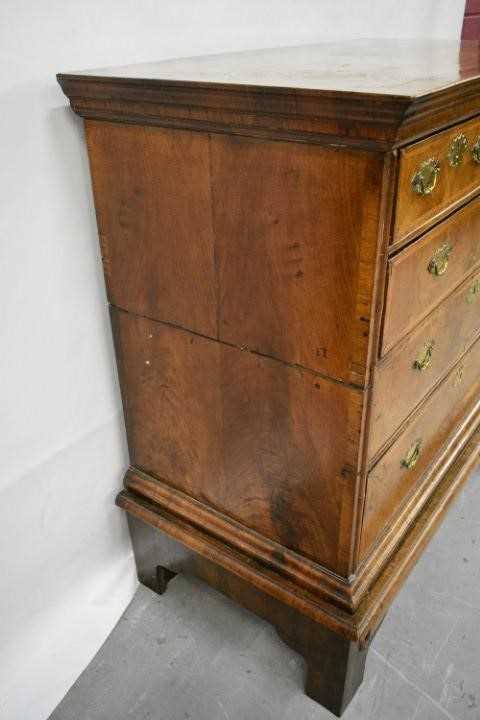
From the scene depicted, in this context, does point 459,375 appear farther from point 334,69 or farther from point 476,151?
point 334,69

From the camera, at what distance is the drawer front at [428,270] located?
0.87m

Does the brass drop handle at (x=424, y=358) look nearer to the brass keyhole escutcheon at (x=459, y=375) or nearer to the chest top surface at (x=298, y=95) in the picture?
the brass keyhole escutcheon at (x=459, y=375)

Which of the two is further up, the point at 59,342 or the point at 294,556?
the point at 59,342

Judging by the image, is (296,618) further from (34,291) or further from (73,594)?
(34,291)

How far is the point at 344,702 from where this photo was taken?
1208 mm

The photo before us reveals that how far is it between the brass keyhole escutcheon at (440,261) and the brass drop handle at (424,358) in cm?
14

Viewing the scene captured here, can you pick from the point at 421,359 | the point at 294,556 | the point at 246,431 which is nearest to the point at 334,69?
the point at 421,359

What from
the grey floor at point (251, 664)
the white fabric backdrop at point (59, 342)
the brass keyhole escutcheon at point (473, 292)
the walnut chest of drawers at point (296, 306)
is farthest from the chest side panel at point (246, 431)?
the brass keyhole escutcheon at point (473, 292)

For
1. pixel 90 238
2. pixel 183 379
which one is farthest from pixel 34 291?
pixel 183 379

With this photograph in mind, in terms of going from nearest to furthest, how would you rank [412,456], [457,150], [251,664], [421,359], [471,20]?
1. [457,150]
2. [421,359]
3. [412,456]
4. [251,664]
5. [471,20]

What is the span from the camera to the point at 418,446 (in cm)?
123

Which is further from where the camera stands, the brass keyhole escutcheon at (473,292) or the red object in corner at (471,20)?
the red object in corner at (471,20)

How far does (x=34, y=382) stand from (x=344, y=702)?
85 cm

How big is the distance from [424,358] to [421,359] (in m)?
0.01
